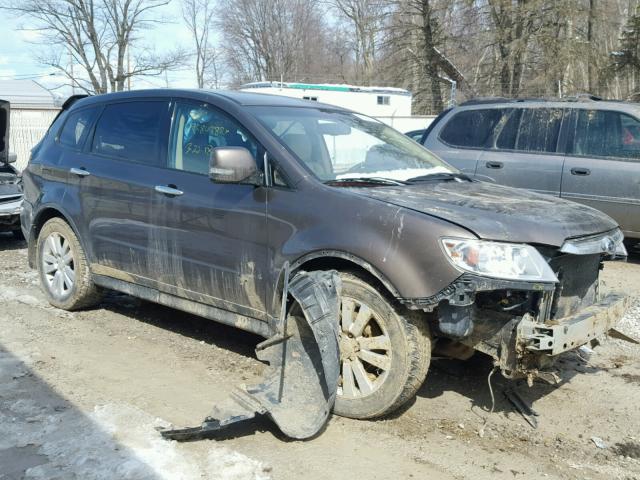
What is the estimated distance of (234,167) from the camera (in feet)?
12.6

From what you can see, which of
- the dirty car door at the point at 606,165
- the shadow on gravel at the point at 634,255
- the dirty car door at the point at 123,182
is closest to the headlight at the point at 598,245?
the dirty car door at the point at 123,182

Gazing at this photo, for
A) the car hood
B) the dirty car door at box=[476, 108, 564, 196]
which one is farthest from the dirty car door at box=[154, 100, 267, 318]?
the dirty car door at box=[476, 108, 564, 196]

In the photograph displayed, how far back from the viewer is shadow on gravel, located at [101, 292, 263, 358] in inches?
Result: 195

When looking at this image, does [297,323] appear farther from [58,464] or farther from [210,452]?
[58,464]

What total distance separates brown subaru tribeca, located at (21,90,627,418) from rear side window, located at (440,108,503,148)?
11.4 ft

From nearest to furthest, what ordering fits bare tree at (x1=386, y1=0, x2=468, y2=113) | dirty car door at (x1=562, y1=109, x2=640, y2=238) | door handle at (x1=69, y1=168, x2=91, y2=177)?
door handle at (x1=69, y1=168, x2=91, y2=177), dirty car door at (x1=562, y1=109, x2=640, y2=238), bare tree at (x1=386, y1=0, x2=468, y2=113)

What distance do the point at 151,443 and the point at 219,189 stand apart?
5.40 ft

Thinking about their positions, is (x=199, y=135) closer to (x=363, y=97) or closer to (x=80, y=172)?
(x=80, y=172)

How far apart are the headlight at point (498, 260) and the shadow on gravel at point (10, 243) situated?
750 centimetres

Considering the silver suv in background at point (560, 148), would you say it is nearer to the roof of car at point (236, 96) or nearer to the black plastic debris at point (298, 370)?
the roof of car at point (236, 96)

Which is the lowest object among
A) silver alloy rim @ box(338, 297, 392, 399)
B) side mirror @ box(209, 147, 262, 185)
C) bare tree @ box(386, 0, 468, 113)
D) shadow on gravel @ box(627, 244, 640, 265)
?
shadow on gravel @ box(627, 244, 640, 265)

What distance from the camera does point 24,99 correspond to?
133ft

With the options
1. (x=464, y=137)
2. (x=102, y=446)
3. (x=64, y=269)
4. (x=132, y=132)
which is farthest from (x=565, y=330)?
(x=464, y=137)

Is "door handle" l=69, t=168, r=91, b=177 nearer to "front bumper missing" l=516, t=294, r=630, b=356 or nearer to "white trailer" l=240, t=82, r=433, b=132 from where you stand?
"front bumper missing" l=516, t=294, r=630, b=356
